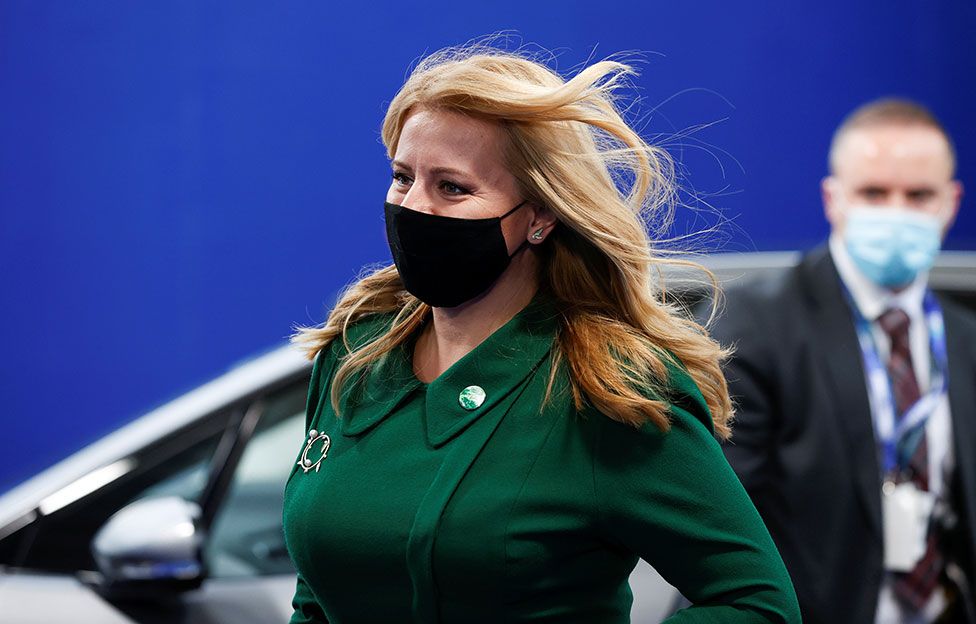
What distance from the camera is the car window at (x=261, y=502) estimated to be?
2.79m

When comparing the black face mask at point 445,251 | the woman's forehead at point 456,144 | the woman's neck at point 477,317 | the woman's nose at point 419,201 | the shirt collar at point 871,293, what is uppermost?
the shirt collar at point 871,293

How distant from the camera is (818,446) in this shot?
9.53 feet

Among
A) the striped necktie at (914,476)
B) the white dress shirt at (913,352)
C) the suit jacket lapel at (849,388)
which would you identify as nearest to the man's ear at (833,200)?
the white dress shirt at (913,352)

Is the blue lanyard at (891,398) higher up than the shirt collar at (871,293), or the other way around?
the shirt collar at (871,293)

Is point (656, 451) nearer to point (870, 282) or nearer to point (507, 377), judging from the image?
point (507, 377)

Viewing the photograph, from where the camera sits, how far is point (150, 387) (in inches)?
240

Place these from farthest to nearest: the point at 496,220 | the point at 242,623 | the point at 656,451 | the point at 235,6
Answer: the point at 235,6, the point at 242,623, the point at 496,220, the point at 656,451

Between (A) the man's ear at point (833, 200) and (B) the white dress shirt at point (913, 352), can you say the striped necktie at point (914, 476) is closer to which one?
(B) the white dress shirt at point (913, 352)

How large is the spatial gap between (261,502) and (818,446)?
1.21 metres

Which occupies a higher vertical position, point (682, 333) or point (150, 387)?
point (150, 387)

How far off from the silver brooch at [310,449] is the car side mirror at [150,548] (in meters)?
0.87

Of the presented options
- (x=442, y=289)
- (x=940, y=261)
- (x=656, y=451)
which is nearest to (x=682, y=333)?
(x=656, y=451)

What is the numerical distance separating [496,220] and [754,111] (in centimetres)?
437

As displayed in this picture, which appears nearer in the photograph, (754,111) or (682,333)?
(682,333)
